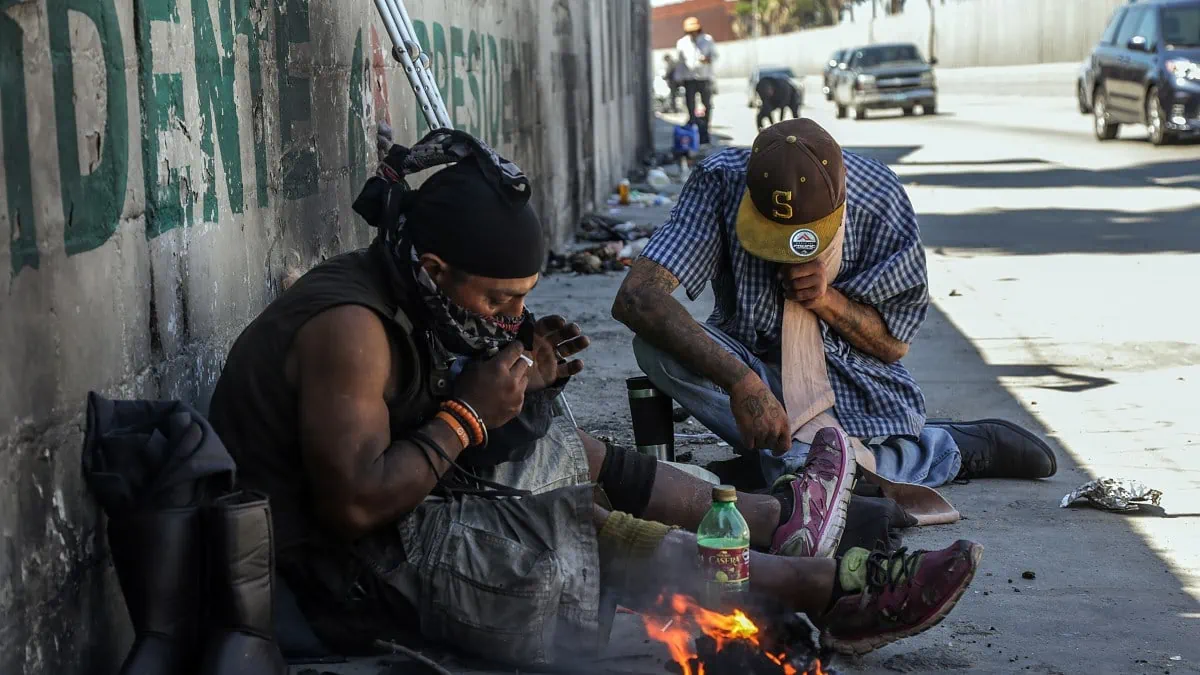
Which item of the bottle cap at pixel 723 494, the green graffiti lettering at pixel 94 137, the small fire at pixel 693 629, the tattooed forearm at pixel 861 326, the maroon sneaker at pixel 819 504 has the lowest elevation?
the small fire at pixel 693 629

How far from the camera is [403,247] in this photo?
10.1 feet

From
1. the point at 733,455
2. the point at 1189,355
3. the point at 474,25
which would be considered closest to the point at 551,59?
the point at 474,25

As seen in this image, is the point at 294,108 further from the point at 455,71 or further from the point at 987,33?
the point at 987,33

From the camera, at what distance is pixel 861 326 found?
461cm

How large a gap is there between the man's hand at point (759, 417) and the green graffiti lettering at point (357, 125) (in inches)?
70.3

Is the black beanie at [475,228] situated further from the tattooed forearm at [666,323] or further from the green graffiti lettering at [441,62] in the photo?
the green graffiti lettering at [441,62]

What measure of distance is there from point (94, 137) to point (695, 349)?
204 cm

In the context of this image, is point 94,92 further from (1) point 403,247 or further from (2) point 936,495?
(2) point 936,495

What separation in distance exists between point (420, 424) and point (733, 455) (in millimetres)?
2298

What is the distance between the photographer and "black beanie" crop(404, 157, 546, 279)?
3004 millimetres

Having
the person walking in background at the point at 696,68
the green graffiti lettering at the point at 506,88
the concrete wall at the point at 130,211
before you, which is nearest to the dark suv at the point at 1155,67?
the person walking in background at the point at 696,68

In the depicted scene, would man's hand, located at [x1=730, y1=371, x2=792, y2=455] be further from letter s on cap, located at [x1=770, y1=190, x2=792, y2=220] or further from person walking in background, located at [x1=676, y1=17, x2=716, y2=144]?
person walking in background, located at [x1=676, y1=17, x2=716, y2=144]

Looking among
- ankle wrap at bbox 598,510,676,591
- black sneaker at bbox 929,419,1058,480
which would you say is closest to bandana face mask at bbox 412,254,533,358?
ankle wrap at bbox 598,510,676,591

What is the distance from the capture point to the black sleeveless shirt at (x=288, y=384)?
9.75 feet
